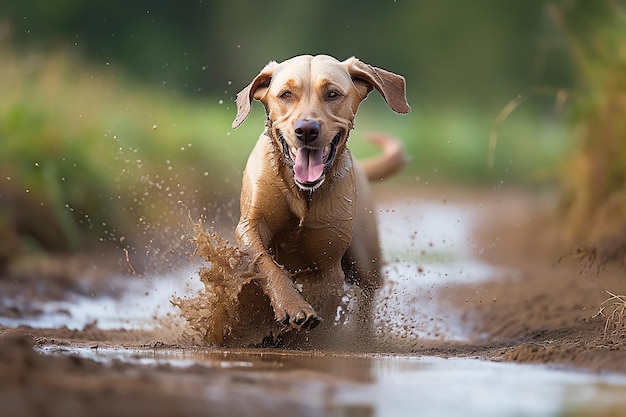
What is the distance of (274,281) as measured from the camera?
519cm

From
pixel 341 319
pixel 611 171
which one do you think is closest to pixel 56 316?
pixel 341 319

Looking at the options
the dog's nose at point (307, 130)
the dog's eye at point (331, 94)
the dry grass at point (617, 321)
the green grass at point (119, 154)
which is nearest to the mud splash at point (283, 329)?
the dog's nose at point (307, 130)

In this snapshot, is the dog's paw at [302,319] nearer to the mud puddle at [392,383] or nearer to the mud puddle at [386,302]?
the mud puddle at [392,383]

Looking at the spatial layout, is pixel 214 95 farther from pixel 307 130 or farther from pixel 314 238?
pixel 307 130

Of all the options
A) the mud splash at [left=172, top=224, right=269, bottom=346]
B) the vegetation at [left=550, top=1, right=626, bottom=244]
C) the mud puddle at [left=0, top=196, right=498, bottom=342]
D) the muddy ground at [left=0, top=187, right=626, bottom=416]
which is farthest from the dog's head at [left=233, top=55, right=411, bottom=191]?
the vegetation at [left=550, top=1, right=626, bottom=244]

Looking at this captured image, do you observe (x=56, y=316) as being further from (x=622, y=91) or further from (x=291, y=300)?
(x=622, y=91)

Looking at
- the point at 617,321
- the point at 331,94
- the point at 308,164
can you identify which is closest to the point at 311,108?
the point at 331,94

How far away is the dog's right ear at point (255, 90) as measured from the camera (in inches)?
217

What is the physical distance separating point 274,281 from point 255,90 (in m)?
1.00

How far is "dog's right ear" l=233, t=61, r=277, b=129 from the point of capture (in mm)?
5512

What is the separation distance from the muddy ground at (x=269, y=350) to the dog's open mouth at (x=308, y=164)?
0.77m

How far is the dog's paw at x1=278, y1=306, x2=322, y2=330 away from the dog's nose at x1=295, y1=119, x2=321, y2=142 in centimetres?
75

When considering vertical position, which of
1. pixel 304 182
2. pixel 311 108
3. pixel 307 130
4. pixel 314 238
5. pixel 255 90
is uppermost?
pixel 255 90

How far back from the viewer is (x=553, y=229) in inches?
407
